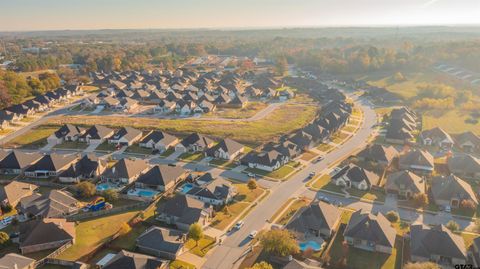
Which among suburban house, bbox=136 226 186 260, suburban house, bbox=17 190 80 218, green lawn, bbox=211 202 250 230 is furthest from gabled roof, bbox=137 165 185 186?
suburban house, bbox=136 226 186 260

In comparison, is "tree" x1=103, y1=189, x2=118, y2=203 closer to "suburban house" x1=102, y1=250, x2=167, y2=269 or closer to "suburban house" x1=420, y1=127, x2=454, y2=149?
"suburban house" x1=102, y1=250, x2=167, y2=269

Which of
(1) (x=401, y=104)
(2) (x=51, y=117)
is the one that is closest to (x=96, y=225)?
(2) (x=51, y=117)

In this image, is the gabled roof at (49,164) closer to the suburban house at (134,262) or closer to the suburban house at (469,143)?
the suburban house at (134,262)

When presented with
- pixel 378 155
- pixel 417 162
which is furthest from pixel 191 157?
pixel 417 162

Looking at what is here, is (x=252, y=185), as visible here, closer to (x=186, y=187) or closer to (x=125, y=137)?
(x=186, y=187)

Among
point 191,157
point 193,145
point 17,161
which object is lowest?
point 191,157

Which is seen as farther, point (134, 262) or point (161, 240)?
point (161, 240)
